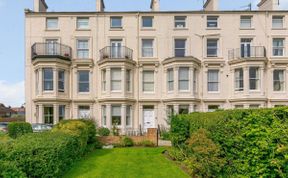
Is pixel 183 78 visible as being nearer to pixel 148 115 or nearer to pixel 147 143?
pixel 148 115

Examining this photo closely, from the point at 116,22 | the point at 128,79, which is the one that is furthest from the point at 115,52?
the point at 116,22

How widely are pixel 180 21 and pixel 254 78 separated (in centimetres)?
1001

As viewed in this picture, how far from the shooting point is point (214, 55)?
93.8ft

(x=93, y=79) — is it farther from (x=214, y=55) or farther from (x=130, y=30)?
(x=214, y=55)

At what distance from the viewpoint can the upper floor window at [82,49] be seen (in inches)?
1116

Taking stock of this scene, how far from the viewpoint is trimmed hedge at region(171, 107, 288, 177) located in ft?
24.0

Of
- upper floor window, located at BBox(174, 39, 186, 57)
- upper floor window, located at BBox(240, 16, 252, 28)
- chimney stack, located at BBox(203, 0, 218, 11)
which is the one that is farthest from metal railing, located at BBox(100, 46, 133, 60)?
upper floor window, located at BBox(240, 16, 252, 28)

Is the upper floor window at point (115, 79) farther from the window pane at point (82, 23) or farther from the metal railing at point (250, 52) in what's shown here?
the metal railing at point (250, 52)

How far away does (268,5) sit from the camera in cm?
2984

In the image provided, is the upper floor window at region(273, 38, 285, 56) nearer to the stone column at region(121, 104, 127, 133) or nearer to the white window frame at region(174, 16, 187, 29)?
the white window frame at region(174, 16, 187, 29)

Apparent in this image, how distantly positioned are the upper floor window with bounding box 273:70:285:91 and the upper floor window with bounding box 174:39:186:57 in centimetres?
1002

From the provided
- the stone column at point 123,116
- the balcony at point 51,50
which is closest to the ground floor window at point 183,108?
the stone column at point 123,116

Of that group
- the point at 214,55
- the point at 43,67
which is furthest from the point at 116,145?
the point at 214,55

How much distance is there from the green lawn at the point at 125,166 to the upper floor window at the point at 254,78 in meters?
16.1
